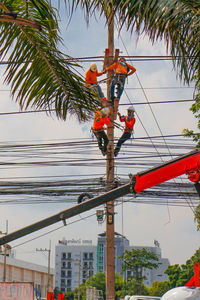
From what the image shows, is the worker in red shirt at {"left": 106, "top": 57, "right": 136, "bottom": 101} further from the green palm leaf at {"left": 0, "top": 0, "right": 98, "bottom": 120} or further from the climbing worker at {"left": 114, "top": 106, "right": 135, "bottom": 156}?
the green palm leaf at {"left": 0, "top": 0, "right": 98, "bottom": 120}

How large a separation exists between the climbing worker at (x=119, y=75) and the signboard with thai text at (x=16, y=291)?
22.4 feet

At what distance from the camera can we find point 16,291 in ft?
33.2

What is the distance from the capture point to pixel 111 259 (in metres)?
15.0

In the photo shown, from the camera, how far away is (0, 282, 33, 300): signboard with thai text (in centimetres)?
1009

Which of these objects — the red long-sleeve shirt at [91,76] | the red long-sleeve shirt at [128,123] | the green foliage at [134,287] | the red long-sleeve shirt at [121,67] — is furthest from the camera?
the green foliage at [134,287]

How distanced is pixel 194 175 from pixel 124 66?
7314 millimetres

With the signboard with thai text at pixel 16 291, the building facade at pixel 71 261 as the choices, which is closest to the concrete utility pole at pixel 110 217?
the signboard with thai text at pixel 16 291

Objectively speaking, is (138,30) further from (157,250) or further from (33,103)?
(157,250)

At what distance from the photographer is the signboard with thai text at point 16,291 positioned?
33.1 ft

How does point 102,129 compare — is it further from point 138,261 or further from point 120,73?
point 138,261

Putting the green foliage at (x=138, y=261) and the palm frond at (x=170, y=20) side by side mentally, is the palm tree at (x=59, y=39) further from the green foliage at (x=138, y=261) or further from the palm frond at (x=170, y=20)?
the green foliage at (x=138, y=261)

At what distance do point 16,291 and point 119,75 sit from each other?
23.5 feet

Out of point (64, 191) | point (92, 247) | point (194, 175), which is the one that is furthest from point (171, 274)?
point (194, 175)

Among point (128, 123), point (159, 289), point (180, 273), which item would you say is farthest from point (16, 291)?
point (159, 289)
